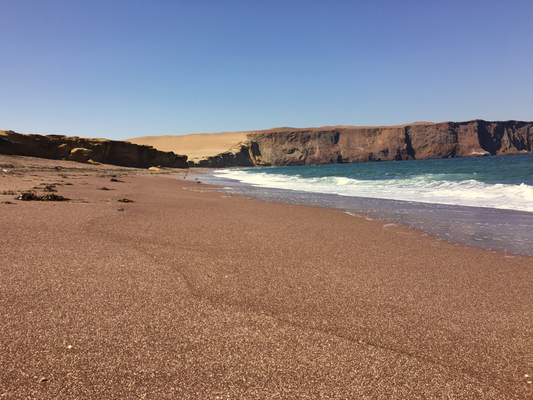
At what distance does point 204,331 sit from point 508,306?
8.32ft

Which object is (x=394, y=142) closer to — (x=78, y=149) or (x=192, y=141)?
(x=192, y=141)

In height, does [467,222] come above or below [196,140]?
below

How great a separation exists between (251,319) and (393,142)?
12820 cm

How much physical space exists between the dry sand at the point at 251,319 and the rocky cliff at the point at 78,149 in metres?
29.9

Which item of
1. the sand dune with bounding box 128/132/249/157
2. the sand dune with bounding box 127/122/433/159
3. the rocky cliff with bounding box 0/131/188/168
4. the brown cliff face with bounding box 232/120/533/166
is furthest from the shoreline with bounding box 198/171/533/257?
the sand dune with bounding box 127/122/433/159

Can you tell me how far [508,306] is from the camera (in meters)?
2.67

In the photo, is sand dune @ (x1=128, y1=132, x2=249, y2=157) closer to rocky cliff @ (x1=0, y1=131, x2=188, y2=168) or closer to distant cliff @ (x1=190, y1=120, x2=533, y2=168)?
distant cliff @ (x1=190, y1=120, x2=533, y2=168)

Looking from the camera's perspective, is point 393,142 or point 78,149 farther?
point 393,142

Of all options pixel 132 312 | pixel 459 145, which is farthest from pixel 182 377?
pixel 459 145

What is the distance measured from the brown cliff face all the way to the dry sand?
108772 mm

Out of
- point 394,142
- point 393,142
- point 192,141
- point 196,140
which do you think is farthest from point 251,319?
point 196,140

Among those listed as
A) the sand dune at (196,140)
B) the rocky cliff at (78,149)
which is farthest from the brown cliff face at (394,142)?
the rocky cliff at (78,149)

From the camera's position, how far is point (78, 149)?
31.2 metres

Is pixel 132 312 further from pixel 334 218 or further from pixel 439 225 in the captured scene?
pixel 439 225
